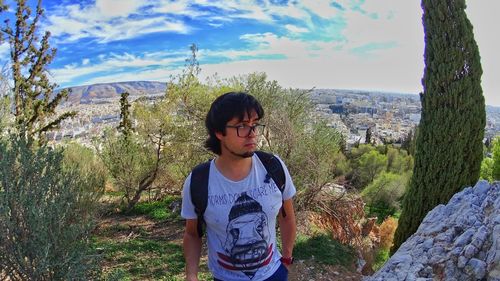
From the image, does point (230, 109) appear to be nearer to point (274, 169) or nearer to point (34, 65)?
point (274, 169)

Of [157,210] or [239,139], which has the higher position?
[239,139]

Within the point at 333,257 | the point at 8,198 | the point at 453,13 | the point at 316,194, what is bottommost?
the point at 333,257

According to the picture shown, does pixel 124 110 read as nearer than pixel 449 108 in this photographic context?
No

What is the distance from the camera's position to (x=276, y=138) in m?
7.61

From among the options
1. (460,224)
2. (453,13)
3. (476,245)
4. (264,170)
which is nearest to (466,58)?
(453,13)

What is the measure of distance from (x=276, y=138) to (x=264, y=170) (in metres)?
5.52

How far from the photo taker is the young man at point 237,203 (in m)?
1.97

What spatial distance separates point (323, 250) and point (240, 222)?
5.34 meters

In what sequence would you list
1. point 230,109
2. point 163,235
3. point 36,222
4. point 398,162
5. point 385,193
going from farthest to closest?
point 398,162 < point 385,193 < point 163,235 < point 36,222 < point 230,109

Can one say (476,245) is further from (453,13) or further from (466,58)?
(453,13)

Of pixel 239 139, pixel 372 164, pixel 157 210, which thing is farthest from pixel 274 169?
pixel 372 164

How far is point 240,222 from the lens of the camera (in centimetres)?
197

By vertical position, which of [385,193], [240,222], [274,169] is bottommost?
[385,193]

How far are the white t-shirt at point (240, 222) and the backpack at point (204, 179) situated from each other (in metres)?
0.02
